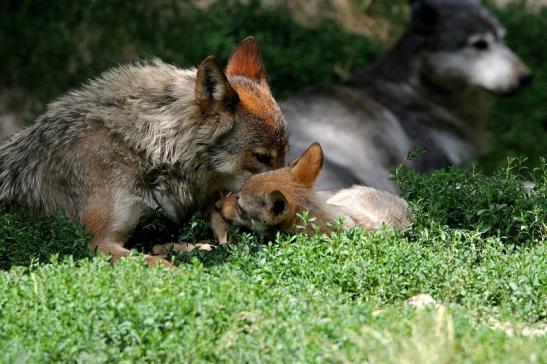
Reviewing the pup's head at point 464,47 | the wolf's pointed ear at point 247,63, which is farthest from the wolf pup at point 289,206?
the pup's head at point 464,47

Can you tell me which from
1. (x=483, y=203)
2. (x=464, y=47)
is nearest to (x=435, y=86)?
(x=464, y=47)

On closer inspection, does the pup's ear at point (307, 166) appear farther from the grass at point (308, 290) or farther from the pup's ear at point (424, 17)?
the pup's ear at point (424, 17)

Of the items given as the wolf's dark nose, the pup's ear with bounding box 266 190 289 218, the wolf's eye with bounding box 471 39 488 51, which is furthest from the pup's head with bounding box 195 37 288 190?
the wolf's dark nose

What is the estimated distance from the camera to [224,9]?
15.2m

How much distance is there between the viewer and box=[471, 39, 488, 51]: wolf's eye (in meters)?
13.5

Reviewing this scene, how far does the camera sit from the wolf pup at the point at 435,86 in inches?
508

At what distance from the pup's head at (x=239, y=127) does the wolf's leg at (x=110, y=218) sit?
0.67 metres

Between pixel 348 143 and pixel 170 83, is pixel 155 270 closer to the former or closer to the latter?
pixel 170 83

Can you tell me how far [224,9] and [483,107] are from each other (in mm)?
3876

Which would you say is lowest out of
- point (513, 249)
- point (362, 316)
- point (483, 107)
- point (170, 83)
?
point (483, 107)

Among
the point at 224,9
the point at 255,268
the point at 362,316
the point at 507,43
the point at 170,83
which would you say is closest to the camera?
the point at 362,316

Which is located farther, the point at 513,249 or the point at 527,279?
the point at 513,249

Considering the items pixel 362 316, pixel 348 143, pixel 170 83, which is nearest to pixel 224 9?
pixel 348 143

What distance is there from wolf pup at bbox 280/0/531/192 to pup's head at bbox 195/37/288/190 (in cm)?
505
